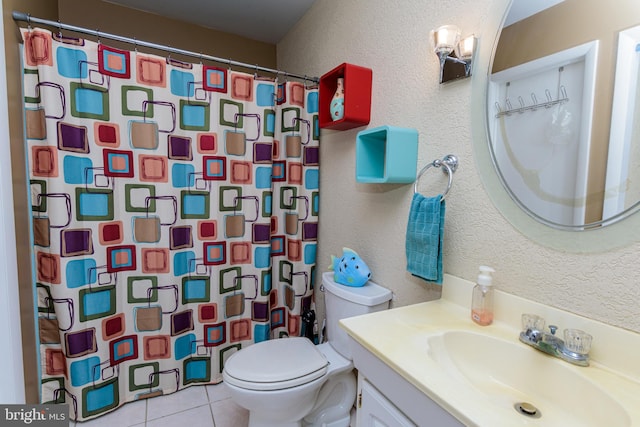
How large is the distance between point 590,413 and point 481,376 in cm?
23

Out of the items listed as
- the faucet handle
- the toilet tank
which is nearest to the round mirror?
the faucet handle

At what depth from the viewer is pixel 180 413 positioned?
5.12 ft

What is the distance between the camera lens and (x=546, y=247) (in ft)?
2.70

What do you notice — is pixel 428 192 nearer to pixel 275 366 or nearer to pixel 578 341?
pixel 578 341

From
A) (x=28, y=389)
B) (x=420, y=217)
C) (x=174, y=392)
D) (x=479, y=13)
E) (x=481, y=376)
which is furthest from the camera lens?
(x=174, y=392)

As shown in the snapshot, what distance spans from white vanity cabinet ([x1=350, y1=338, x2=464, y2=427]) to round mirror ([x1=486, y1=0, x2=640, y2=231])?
1.87 feet

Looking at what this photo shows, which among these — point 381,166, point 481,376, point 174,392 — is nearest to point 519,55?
point 381,166

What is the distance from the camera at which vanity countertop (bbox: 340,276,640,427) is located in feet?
1.89

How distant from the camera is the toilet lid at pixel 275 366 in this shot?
1.18 metres

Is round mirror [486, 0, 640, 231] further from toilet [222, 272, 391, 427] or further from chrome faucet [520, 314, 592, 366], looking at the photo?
toilet [222, 272, 391, 427]

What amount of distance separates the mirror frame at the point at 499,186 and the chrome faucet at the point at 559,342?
0.20m

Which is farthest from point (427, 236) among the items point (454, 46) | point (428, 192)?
point (454, 46)

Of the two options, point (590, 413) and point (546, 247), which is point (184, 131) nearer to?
point (546, 247)

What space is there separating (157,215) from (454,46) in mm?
1518
